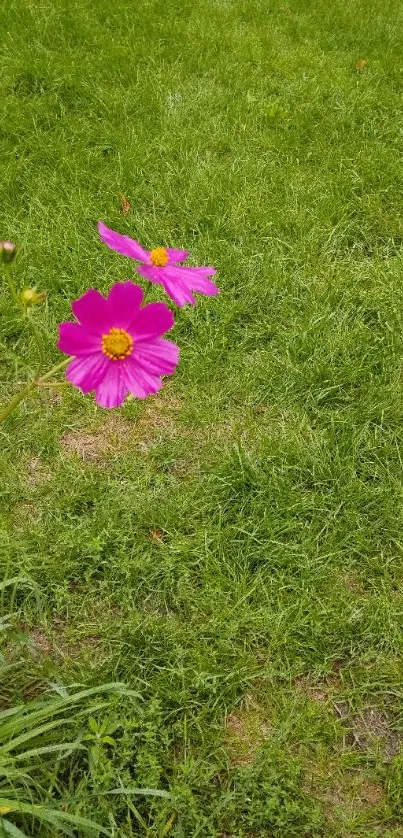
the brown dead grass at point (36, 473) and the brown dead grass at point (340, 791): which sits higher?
the brown dead grass at point (36, 473)

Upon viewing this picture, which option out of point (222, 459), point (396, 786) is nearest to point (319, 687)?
point (396, 786)

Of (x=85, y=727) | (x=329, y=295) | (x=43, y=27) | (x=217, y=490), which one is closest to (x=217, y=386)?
(x=217, y=490)

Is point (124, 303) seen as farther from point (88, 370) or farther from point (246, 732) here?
point (246, 732)

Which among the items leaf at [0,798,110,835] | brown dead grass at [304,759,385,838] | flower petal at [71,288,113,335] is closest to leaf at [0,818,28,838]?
leaf at [0,798,110,835]

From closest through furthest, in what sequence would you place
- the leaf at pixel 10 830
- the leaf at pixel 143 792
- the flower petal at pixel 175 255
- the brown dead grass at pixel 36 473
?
the flower petal at pixel 175 255 < the leaf at pixel 10 830 < the leaf at pixel 143 792 < the brown dead grass at pixel 36 473

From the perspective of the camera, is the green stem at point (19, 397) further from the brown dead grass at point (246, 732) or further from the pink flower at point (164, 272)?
the brown dead grass at point (246, 732)

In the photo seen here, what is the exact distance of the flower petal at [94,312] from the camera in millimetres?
791

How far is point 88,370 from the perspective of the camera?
784mm

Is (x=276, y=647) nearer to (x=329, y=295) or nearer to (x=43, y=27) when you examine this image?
(x=329, y=295)

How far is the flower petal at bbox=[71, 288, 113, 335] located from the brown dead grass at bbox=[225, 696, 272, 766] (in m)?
1.15

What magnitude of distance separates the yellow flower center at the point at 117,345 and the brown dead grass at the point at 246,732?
3.71 feet

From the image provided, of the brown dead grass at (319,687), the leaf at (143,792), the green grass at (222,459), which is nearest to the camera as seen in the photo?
the leaf at (143,792)

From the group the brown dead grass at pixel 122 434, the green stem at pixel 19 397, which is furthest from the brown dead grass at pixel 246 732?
the green stem at pixel 19 397

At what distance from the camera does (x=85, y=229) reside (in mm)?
2807
